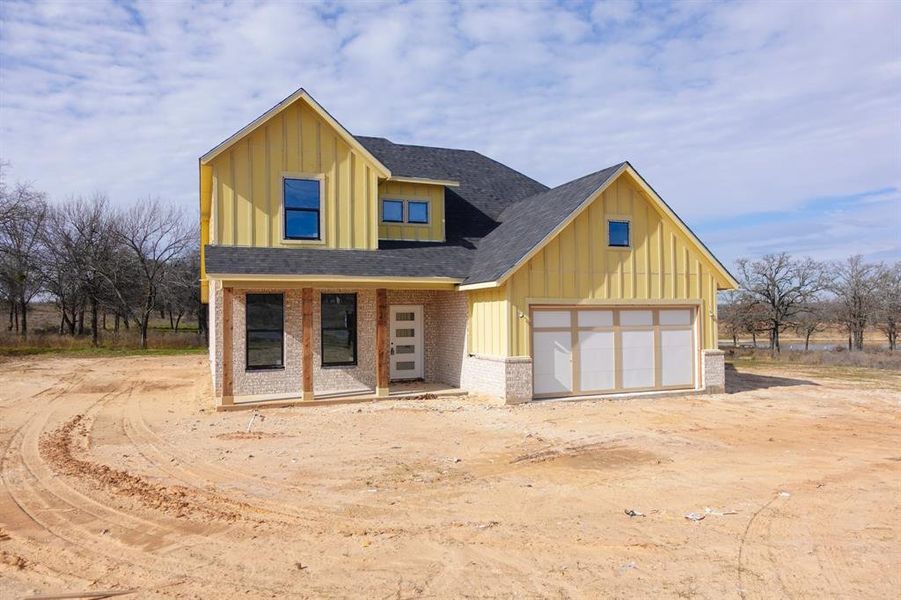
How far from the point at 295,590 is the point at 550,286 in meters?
11.5

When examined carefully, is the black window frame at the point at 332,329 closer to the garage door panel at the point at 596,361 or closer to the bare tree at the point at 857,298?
the garage door panel at the point at 596,361

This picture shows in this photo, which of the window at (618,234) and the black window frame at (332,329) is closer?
the window at (618,234)

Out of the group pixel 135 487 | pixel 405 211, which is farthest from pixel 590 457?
pixel 405 211

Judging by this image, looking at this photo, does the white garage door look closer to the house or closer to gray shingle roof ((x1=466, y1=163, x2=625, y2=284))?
the house

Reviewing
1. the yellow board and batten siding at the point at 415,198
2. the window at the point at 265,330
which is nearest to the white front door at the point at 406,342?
the yellow board and batten siding at the point at 415,198

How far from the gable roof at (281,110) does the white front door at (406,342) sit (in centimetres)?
408

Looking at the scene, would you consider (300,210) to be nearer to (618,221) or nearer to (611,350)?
(618,221)

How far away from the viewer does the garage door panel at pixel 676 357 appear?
16703 mm

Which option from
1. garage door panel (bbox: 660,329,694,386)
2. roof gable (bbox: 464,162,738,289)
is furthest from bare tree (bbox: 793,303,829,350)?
garage door panel (bbox: 660,329,694,386)

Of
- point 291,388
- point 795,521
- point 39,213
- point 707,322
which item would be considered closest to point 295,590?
point 795,521

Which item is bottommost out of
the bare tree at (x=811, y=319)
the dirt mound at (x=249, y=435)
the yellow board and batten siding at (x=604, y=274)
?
the dirt mound at (x=249, y=435)

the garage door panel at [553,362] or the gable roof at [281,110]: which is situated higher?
the gable roof at [281,110]

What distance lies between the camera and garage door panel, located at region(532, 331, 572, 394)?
50.6 feet

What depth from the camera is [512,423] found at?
1255 cm
